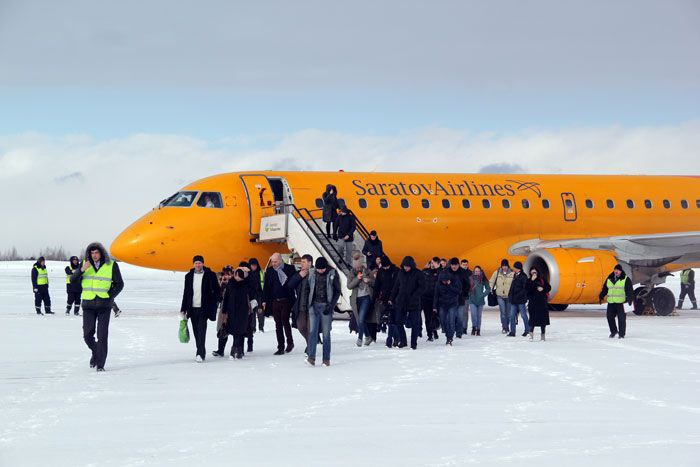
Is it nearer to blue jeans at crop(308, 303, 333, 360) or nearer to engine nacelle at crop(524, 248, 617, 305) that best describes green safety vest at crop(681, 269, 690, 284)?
engine nacelle at crop(524, 248, 617, 305)

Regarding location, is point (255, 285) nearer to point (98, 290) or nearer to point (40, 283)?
point (98, 290)

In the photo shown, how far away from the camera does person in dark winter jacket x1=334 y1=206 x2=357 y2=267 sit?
2477cm

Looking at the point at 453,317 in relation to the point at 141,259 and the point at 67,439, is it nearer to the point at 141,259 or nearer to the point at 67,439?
the point at 141,259

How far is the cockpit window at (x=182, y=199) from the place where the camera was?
27.2 metres

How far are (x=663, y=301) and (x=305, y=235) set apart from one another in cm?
1140

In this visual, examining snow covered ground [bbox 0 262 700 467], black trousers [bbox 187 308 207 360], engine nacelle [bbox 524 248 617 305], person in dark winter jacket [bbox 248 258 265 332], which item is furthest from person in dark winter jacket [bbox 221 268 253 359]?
engine nacelle [bbox 524 248 617 305]

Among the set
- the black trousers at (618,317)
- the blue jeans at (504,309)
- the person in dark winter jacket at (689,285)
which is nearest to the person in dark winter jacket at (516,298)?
the blue jeans at (504,309)

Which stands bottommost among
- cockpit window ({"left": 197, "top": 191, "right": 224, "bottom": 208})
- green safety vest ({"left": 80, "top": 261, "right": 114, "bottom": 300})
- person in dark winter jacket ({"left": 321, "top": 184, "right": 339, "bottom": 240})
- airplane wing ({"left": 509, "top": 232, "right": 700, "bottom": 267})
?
green safety vest ({"left": 80, "top": 261, "right": 114, "bottom": 300})

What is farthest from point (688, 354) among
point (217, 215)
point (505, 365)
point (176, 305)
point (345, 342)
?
point (176, 305)

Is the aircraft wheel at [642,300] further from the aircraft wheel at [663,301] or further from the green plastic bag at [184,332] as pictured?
the green plastic bag at [184,332]

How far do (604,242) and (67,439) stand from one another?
21.9 metres

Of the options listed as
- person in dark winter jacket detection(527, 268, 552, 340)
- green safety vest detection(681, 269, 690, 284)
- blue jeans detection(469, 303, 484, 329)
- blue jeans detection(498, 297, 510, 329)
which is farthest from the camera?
green safety vest detection(681, 269, 690, 284)

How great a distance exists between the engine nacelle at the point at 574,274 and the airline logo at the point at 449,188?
3.33 metres

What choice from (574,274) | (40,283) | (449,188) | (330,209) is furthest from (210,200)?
(574,274)
